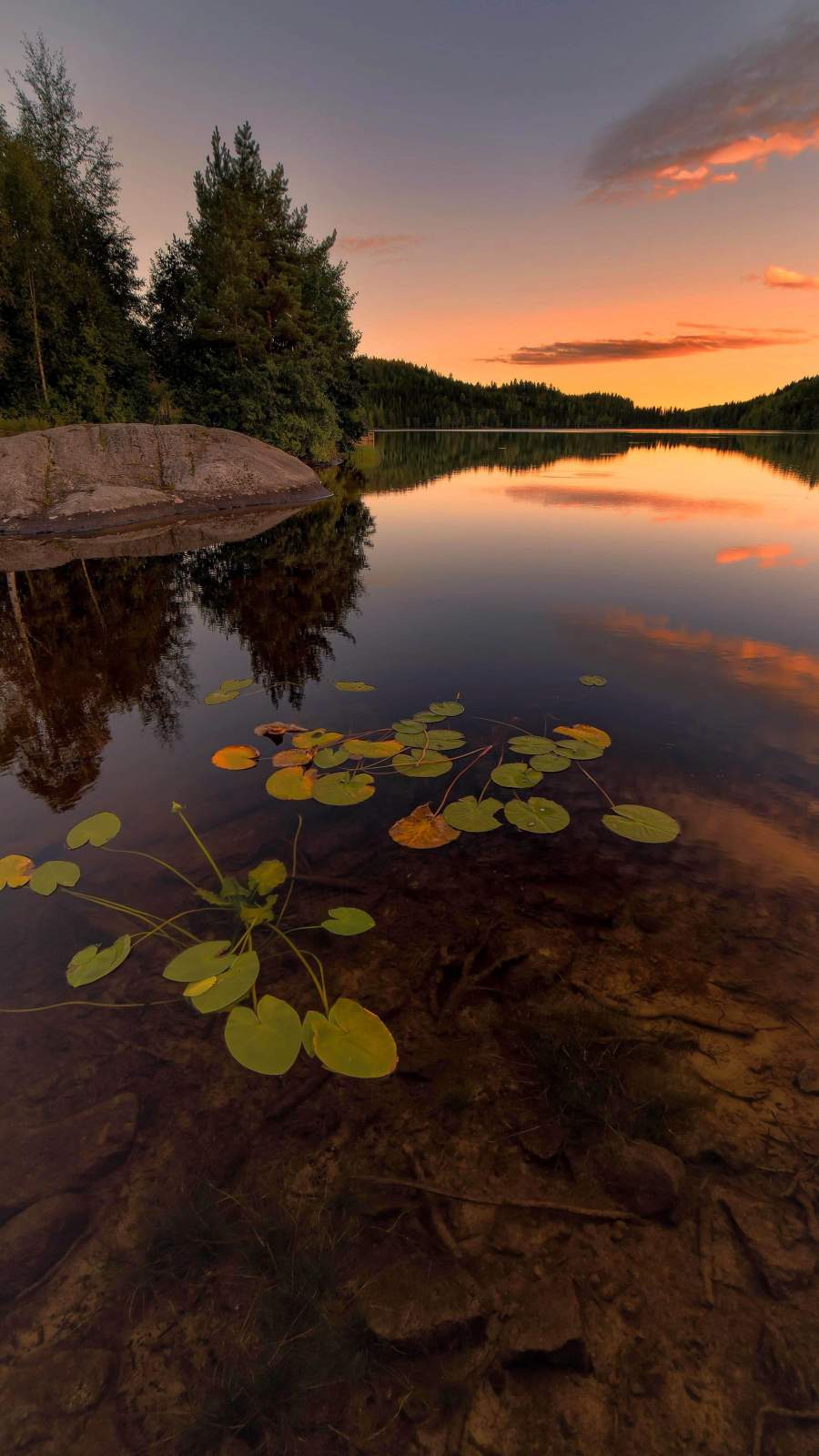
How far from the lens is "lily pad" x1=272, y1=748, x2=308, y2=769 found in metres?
3.95

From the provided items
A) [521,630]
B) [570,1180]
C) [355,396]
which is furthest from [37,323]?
[570,1180]

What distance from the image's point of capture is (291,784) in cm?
363

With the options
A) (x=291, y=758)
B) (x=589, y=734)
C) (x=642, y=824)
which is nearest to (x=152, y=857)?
(x=291, y=758)

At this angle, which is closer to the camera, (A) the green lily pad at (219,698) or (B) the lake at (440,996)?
(B) the lake at (440,996)

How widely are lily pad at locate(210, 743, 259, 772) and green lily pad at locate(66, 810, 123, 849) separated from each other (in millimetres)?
818

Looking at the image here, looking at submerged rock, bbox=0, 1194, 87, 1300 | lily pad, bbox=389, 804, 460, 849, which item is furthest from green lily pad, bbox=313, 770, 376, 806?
submerged rock, bbox=0, 1194, 87, 1300

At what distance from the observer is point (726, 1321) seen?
142 centimetres

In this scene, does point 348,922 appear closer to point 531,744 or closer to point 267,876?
point 267,876

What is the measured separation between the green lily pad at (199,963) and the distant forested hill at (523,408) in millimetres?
121117

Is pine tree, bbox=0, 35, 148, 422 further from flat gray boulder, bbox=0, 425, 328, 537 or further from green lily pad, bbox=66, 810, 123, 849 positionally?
green lily pad, bbox=66, 810, 123, 849

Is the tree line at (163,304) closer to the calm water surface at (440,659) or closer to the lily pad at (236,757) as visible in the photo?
the calm water surface at (440,659)

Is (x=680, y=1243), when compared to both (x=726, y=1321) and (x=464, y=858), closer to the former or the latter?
(x=726, y=1321)

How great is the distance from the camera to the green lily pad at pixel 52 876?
2822 millimetres

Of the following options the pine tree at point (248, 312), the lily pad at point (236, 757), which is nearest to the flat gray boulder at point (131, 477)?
the pine tree at point (248, 312)
